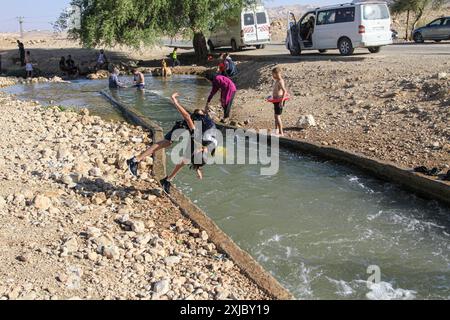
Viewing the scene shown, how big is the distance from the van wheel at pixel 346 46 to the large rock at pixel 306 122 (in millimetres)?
8918

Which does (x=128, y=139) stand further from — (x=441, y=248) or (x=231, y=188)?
(x=441, y=248)

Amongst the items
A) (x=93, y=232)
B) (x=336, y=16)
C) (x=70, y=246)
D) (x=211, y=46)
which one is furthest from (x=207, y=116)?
(x=211, y=46)

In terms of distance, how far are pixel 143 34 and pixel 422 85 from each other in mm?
17035

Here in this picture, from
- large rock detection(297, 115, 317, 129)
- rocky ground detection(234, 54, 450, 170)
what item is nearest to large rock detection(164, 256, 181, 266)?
rocky ground detection(234, 54, 450, 170)

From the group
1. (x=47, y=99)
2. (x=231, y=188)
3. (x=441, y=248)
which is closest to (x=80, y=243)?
(x=231, y=188)

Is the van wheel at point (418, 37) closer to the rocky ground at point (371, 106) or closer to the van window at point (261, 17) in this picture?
the van window at point (261, 17)

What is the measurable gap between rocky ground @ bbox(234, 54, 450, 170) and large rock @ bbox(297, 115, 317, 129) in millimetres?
28

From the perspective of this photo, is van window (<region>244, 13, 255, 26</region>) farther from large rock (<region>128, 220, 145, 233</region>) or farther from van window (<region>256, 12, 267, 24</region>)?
large rock (<region>128, 220, 145, 233</region>)

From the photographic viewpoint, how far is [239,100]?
1683cm

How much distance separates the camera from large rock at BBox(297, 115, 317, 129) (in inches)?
477

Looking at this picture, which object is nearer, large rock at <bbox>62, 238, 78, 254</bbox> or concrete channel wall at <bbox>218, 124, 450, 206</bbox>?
large rock at <bbox>62, 238, 78, 254</bbox>

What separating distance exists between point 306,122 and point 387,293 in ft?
22.9

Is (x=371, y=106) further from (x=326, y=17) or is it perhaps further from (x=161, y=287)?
(x=326, y=17)

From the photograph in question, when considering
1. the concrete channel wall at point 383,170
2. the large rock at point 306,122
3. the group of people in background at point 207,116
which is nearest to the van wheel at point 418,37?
the group of people in background at point 207,116
